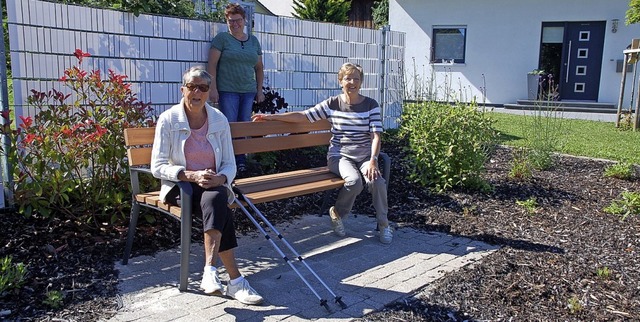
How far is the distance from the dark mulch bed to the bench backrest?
67cm

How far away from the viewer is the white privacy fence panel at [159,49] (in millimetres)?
4824

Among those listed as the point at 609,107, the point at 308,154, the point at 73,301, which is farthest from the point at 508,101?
the point at 73,301

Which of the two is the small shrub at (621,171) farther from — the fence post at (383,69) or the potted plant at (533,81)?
the potted plant at (533,81)

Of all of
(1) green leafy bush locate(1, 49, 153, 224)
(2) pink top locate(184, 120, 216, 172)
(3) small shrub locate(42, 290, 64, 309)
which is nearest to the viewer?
(3) small shrub locate(42, 290, 64, 309)

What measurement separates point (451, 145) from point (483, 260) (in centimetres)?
188

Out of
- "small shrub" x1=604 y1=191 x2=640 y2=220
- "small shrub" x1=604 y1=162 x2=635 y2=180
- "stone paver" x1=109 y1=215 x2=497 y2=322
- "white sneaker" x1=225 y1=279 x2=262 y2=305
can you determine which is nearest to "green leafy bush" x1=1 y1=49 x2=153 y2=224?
"stone paver" x1=109 y1=215 x2=497 y2=322

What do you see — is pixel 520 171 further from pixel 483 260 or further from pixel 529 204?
pixel 483 260

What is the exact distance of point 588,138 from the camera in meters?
10.6

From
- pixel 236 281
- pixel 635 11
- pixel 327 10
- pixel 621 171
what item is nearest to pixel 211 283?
pixel 236 281

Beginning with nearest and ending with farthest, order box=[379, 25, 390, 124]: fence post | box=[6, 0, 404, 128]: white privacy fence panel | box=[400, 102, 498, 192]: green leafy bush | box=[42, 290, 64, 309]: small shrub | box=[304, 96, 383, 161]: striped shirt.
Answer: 1. box=[42, 290, 64, 309]: small shrub
2. box=[6, 0, 404, 128]: white privacy fence panel
3. box=[304, 96, 383, 161]: striped shirt
4. box=[400, 102, 498, 192]: green leafy bush
5. box=[379, 25, 390, 124]: fence post

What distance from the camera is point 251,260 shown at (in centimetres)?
430

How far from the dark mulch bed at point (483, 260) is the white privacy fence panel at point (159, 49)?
4.71ft

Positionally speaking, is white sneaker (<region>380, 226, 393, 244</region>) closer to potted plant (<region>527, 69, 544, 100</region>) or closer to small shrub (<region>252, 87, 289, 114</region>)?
small shrub (<region>252, 87, 289, 114</region>)

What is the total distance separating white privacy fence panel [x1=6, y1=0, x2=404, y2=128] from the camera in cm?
482
